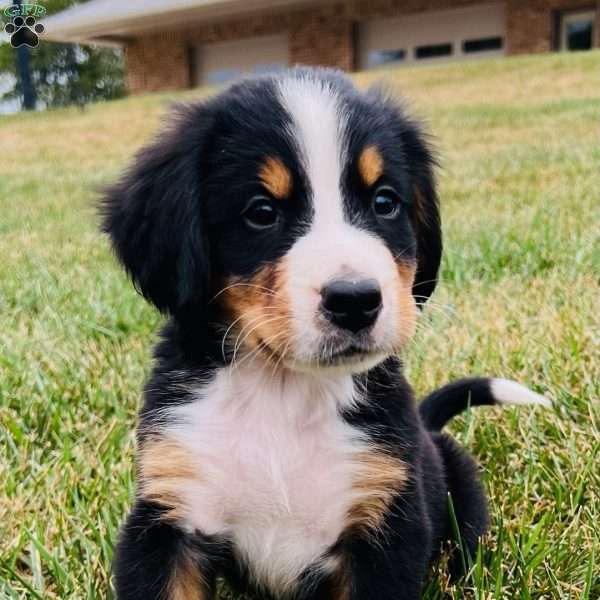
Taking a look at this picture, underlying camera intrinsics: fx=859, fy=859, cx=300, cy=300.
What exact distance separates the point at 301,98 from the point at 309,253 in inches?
17.0

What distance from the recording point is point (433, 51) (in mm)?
25266

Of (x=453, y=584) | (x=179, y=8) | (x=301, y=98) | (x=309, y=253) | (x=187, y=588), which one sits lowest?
(x=453, y=584)

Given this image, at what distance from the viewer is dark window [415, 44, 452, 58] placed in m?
25.2

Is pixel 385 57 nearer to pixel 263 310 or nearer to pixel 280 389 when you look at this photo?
pixel 280 389

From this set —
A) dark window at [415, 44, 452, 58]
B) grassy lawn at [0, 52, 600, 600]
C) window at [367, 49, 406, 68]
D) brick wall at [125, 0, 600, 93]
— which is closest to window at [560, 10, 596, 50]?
brick wall at [125, 0, 600, 93]

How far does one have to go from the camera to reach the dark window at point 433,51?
991 inches

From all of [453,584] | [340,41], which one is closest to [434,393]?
[453,584]

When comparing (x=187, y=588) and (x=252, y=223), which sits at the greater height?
(x=252, y=223)

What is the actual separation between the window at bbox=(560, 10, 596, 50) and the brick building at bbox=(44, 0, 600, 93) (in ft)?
0.09

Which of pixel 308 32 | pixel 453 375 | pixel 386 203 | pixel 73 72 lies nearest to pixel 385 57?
pixel 308 32

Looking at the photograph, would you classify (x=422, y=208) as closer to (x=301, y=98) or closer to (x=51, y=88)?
(x=301, y=98)

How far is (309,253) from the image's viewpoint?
6.25 ft

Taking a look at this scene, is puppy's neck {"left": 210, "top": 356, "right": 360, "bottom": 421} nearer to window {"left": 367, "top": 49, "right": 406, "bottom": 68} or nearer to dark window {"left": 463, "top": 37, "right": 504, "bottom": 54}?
dark window {"left": 463, "top": 37, "right": 504, "bottom": 54}

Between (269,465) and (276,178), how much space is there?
69 cm
